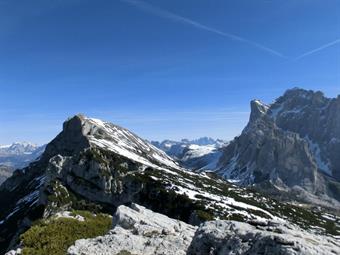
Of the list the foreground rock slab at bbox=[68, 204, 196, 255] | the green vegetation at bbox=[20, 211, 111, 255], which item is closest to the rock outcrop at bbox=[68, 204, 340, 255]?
the foreground rock slab at bbox=[68, 204, 196, 255]

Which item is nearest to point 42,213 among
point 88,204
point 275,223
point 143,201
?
point 88,204

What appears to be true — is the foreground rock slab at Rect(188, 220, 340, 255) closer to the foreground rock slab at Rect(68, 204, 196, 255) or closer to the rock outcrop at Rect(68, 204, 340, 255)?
the rock outcrop at Rect(68, 204, 340, 255)

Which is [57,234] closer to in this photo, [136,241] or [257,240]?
[136,241]

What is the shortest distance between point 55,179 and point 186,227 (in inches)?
5955

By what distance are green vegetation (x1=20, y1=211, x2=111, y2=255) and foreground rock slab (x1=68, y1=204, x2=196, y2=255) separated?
4.73 metres

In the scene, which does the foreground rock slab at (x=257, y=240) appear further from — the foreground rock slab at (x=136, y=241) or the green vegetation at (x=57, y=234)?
the green vegetation at (x=57, y=234)

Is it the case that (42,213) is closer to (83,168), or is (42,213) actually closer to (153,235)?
(83,168)

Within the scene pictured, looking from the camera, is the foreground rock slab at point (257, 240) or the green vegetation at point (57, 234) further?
the green vegetation at point (57, 234)

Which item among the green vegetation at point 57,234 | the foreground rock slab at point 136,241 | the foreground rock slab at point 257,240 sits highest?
the foreground rock slab at point 257,240

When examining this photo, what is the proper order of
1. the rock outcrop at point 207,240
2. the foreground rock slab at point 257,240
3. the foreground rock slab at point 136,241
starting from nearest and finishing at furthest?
the foreground rock slab at point 257,240
the rock outcrop at point 207,240
the foreground rock slab at point 136,241

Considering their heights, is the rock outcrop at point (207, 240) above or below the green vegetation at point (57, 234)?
above

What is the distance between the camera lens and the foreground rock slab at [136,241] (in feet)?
99.3

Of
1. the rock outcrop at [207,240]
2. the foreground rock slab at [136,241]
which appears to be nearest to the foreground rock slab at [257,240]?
the rock outcrop at [207,240]

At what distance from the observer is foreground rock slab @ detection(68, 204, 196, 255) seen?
3027 cm
